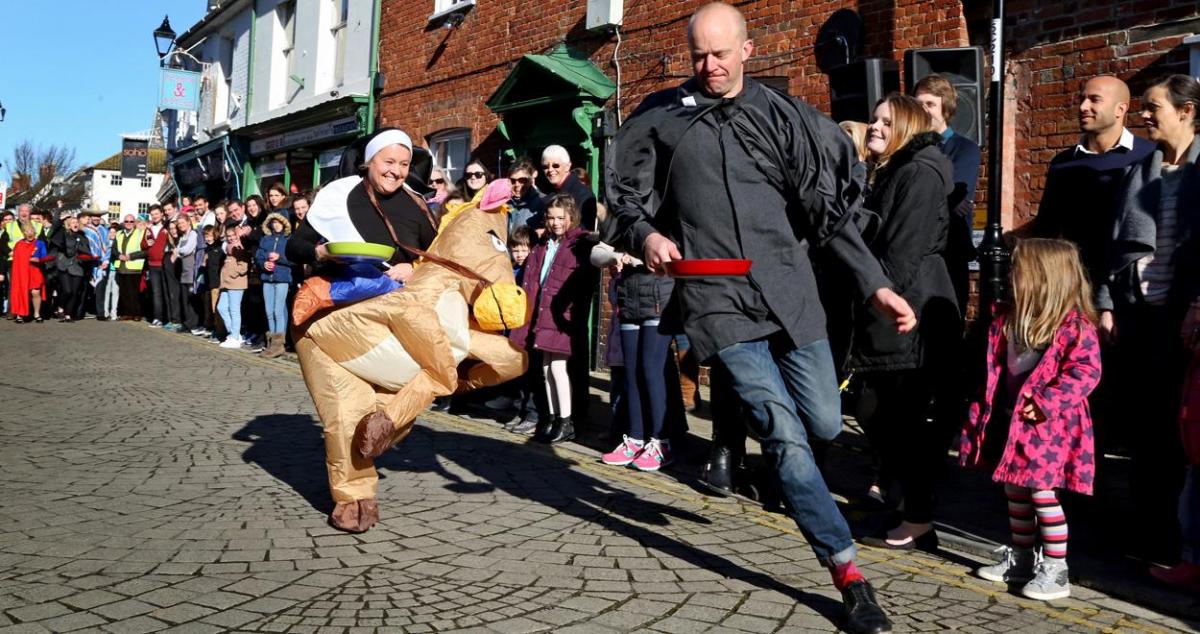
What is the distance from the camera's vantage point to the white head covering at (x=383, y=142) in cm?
545

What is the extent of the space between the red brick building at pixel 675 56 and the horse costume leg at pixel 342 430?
581 centimetres

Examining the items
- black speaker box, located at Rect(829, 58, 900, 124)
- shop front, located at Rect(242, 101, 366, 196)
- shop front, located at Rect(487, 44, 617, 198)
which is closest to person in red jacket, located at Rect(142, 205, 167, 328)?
shop front, located at Rect(242, 101, 366, 196)

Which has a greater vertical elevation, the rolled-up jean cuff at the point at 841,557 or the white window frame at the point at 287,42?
the white window frame at the point at 287,42

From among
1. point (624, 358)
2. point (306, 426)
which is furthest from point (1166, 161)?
point (306, 426)

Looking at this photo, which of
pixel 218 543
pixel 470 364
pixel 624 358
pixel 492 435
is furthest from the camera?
pixel 492 435

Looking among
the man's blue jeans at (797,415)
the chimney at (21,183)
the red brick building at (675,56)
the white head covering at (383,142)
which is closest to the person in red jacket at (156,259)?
the red brick building at (675,56)

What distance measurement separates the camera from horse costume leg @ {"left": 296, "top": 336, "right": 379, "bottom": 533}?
16.7 ft

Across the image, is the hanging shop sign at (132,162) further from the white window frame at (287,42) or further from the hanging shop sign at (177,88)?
the white window frame at (287,42)

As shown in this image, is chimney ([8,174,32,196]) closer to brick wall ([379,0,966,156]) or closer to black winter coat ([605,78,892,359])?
brick wall ([379,0,966,156])

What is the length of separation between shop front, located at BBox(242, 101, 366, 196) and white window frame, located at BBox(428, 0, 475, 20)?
10.3 feet

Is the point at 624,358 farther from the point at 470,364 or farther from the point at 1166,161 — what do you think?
the point at 1166,161

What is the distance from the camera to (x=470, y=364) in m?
5.66

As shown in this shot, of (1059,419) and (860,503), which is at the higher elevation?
(1059,419)

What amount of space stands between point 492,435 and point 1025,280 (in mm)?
4461
